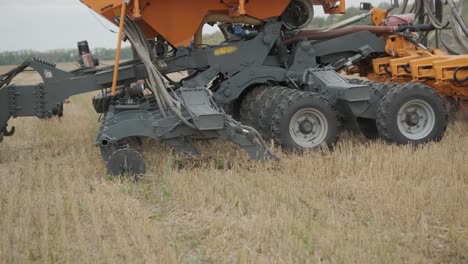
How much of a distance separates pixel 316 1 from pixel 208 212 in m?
4.12

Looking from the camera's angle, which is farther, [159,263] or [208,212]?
[208,212]

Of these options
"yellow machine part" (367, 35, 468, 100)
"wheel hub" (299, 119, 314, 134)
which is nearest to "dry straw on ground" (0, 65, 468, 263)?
"wheel hub" (299, 119, 314, 134)

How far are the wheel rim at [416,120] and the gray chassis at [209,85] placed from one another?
405 mm

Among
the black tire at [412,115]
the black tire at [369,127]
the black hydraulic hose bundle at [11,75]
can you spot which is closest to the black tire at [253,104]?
the black tire at [369,127]

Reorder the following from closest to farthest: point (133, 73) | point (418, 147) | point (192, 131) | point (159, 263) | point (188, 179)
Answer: point (159, 263)
point (188, 179)
point (192, 131)
point (418, 147)
point (133, 73)

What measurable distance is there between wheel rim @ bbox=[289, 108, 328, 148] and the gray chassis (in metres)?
0.36

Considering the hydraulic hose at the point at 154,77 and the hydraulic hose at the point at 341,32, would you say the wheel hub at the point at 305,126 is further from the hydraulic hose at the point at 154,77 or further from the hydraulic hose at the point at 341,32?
the hydraulic hose at the point at 341,32

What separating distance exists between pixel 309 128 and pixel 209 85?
5.59 feet

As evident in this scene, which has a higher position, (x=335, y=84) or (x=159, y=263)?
(x=335, y=84)

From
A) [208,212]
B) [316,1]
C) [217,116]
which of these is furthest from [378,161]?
[316,1]

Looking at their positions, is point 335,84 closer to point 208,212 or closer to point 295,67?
point 295,67

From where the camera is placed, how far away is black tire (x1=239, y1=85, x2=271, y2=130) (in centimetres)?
692

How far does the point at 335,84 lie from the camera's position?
262 inches

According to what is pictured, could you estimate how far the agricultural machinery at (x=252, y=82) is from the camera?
5973 millimetres
